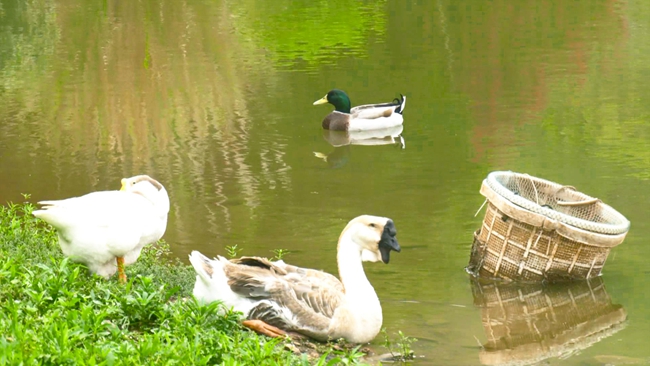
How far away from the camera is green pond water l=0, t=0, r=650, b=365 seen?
30.5 feet

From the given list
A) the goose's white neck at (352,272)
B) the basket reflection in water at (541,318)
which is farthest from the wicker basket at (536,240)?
the goose's white neck at (352,272)

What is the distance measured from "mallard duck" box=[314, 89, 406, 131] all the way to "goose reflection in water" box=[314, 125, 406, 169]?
0.28 ft

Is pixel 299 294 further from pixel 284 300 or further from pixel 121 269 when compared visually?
pixel 121 269

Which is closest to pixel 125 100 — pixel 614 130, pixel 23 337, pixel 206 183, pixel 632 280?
pixel 206 183

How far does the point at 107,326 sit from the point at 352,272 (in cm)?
219

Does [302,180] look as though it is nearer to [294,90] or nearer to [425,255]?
[425,255]

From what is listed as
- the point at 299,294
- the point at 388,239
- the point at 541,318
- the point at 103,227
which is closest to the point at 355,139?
the point at 541,318

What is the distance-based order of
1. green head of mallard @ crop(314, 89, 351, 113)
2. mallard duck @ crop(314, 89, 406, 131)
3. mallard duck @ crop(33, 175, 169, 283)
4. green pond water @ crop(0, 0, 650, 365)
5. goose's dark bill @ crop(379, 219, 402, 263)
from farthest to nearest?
green head of mallard @ crop(314, 89, 351, 113) → mallard duck @ crop(314, 89, 406, 131) → green pond water @ crop(0, 0, 650, 365) → goose's dark bill @ crop(379, 219, 402, 263) → mallard duck @ crop(33, 175, 169, 283)

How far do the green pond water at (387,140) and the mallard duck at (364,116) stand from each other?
0.38 meters

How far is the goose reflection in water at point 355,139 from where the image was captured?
15.5m

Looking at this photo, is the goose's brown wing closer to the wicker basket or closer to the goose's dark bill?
the goose's dark bill

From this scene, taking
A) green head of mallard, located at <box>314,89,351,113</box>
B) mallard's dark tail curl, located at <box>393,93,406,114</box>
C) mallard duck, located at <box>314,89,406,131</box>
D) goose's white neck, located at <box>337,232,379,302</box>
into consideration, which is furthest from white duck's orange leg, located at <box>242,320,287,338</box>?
green head of mallard, located at <box>314,89,351,113</box>

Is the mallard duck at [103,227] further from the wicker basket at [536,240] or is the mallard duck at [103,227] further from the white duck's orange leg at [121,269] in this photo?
the wicker basket at [536,240]

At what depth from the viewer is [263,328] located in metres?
7.51
